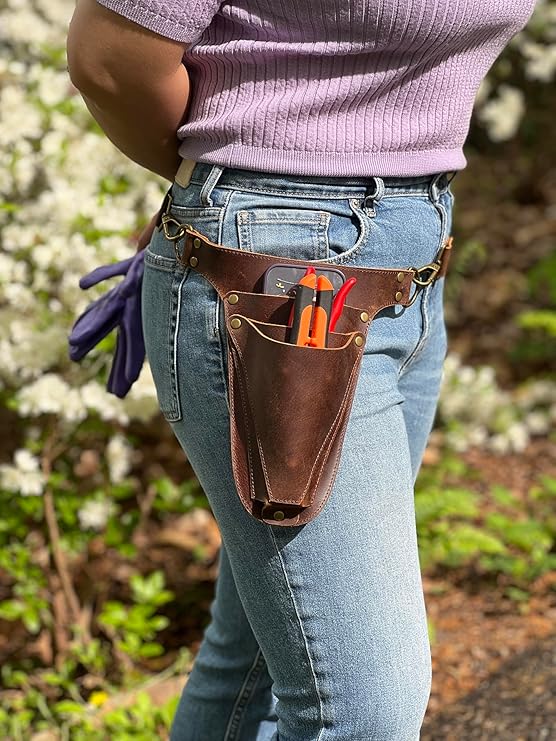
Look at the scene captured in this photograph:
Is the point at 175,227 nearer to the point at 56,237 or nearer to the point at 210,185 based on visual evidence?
the point at 210,185

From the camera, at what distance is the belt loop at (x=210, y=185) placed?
1452mm

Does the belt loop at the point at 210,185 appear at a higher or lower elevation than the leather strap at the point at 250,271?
higher

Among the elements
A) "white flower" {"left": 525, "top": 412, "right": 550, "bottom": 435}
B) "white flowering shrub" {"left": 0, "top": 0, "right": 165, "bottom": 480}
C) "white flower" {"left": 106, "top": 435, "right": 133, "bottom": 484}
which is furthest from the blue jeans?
"white flower" {"left": 525, "top": 412, "right": 550, "bottom": 435}

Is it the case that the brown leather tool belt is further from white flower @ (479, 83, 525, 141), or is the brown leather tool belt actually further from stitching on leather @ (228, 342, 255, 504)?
white flower @ (479, 83, 525, 141)

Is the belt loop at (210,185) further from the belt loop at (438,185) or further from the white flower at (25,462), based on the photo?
the white flower at (25,462)

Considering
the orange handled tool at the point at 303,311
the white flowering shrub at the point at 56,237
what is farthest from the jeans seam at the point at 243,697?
the white flowering shrub at the point at 56,237

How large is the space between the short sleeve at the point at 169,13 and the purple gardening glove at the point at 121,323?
555mm

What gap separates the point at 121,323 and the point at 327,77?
0.65 meters

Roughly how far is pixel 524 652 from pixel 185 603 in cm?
109

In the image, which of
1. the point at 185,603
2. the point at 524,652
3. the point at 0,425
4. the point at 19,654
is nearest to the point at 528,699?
the point at 524,652

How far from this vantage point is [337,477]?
4.64ft

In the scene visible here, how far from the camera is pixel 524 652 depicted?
308cm

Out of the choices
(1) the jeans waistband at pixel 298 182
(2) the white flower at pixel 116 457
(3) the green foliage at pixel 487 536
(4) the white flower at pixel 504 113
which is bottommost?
(3) the green foliage at pixel 487 536

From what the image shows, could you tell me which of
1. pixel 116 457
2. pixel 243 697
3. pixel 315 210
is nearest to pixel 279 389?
pixel 315 210
